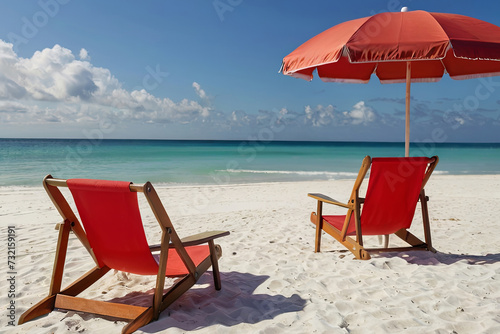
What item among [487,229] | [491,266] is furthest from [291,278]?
[487,229]

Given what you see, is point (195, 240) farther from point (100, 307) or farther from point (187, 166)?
point (187, 166)

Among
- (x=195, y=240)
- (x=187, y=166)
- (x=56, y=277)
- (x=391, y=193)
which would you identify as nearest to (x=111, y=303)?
(x=56, y=277)

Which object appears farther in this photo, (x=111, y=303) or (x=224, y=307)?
(x=224, y=307)

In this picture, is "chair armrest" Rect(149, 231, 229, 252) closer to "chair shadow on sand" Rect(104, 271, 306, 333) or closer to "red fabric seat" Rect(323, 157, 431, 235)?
"chair shadow on sand" Rect(104, 271, 306, 333)

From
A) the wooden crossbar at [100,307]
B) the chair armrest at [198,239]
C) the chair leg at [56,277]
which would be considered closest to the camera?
the wooden crossbar at [100,307]

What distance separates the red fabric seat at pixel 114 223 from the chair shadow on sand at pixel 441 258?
255cm

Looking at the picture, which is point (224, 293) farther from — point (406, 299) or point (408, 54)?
point (408, 54)

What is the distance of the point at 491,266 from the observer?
343 cm

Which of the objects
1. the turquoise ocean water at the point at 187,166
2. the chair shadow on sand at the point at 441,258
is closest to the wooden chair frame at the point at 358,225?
the chair shadow on sand at the point at 441,258

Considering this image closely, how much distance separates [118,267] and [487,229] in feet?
16.7

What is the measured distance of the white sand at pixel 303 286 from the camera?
90.6 inches

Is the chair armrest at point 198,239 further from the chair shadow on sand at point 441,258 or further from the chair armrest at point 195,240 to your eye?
the chair shadow on sand at point 441,258

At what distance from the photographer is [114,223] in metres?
2.27

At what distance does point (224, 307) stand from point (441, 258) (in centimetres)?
235
